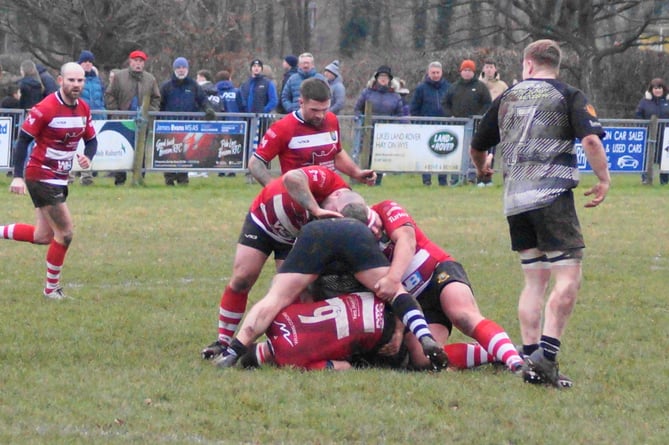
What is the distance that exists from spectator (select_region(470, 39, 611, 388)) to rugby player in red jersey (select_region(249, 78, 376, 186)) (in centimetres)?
167

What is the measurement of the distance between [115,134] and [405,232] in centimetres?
1199

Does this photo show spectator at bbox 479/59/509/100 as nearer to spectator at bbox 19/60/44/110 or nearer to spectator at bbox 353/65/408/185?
spectator at bbox 353/65/408/185

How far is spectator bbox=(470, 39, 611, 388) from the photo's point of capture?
271 inches

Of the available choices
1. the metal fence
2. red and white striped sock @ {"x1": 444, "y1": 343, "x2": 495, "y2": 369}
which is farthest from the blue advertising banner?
red and white striped sock @ {"x1": 444, "y1": 343, "x2": 495, "y2": 369}

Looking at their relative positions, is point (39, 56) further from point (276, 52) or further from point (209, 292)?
point (209, 292)

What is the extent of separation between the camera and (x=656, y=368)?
7438mm

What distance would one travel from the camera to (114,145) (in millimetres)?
18828

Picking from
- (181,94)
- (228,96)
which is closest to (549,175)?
(181,94)

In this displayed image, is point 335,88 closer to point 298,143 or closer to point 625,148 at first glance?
point 625,148

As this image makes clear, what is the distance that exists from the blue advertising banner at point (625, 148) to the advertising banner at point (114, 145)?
25.6ft

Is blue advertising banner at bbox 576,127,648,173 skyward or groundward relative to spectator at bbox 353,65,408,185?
groundward

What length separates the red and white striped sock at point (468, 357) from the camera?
24.3 feet

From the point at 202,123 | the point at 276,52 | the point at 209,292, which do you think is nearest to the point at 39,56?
the point at 276,52

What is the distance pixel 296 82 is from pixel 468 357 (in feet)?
42.5
